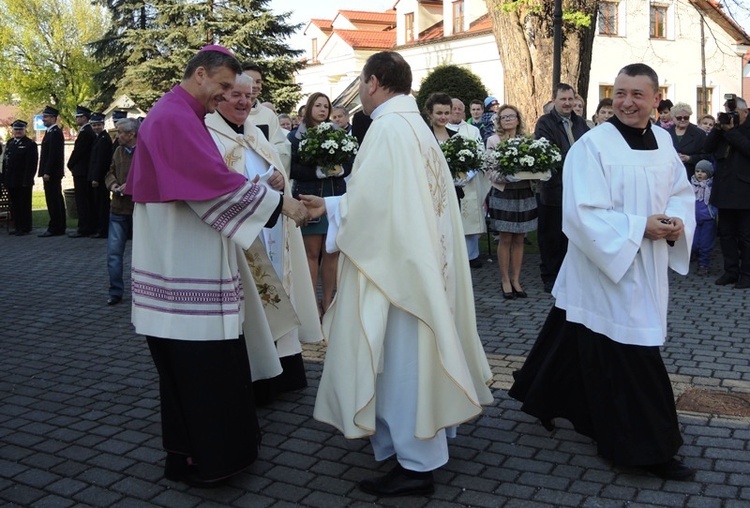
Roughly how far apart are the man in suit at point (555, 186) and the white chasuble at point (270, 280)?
12.1 ft

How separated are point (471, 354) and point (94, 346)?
4.18 metres

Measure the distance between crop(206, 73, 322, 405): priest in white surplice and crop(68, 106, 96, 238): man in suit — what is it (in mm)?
10143

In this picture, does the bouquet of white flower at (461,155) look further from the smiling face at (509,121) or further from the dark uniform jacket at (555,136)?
the dark uniform jacket at (555,136)

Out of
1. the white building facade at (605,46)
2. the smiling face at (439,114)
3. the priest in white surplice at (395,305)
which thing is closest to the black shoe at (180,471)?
the priest in white surplice at (395,305)

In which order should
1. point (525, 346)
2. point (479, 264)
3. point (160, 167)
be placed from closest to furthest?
point (160, 167) → point (525, 346) → point (479, 264)

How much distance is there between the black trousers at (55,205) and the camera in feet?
51.9

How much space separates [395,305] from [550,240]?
5.47 metres

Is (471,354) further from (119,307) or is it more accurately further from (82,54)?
(82,54)

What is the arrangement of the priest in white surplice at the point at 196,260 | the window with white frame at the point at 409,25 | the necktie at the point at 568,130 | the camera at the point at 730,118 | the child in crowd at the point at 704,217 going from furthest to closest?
the window with white frame at the point at 409,25 < the child in crowd at the point at 704,217 < the camera at the point at 730,118 < the necktie at the point at 568,130 < the priest in white surplice at the point at 196,260

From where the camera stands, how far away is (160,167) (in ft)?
13.6

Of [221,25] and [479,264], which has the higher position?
[221,25]

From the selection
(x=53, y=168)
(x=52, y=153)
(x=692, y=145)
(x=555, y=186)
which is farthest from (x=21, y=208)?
(x=692, y=145)

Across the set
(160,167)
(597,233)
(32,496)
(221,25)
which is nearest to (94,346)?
(32,496)

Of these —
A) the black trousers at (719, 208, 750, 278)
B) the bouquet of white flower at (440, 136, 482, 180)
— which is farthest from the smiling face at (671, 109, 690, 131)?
the bouquet of white flower at (440, 136, 482, 180)
